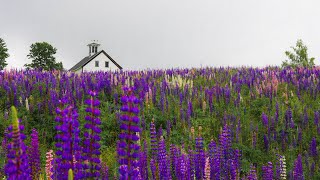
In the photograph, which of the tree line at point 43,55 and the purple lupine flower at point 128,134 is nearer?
the purple lupine flower at point 128,134

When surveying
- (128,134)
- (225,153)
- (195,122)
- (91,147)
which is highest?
(128,134)

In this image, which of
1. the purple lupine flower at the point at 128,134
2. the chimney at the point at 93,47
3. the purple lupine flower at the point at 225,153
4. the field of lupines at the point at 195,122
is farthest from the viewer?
the chimney at the point at 93,47

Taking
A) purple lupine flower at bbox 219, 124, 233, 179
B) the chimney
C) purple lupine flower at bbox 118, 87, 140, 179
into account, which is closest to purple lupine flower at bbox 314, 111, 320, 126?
purple lupine flower at bbox 219, 124, 233, 179

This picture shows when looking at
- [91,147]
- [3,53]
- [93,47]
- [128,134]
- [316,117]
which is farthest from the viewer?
[93,47]

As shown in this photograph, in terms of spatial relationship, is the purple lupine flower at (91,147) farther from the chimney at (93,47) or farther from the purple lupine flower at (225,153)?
the chimney at (93,47)

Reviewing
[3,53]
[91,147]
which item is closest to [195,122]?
[91,147]

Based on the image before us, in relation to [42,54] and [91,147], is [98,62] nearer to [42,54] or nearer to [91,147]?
[42,54]

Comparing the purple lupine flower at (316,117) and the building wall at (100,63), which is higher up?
the building wall at (100,63)

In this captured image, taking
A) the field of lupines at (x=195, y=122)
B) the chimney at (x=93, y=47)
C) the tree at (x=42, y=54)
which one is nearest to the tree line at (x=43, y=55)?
the tree at (x=42, y=54)

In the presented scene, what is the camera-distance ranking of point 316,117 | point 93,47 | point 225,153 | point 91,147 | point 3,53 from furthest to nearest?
point 93,47 → point 3,53 → point 316,117 → point 225,153 → point 91,147

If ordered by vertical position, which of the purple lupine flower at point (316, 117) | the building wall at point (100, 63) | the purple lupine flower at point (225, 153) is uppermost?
the building wall at point (100, 63)

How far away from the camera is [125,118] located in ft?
8.55

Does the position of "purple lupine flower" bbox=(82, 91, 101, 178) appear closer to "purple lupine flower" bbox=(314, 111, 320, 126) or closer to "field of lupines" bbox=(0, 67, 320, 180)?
"field of lupines" bbox=(0, 67, 320, 180)

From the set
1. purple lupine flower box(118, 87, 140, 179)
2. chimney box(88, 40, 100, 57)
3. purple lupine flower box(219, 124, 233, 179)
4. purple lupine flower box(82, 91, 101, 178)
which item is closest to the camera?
purple lupine flower box(118, 87, 140, 179)
